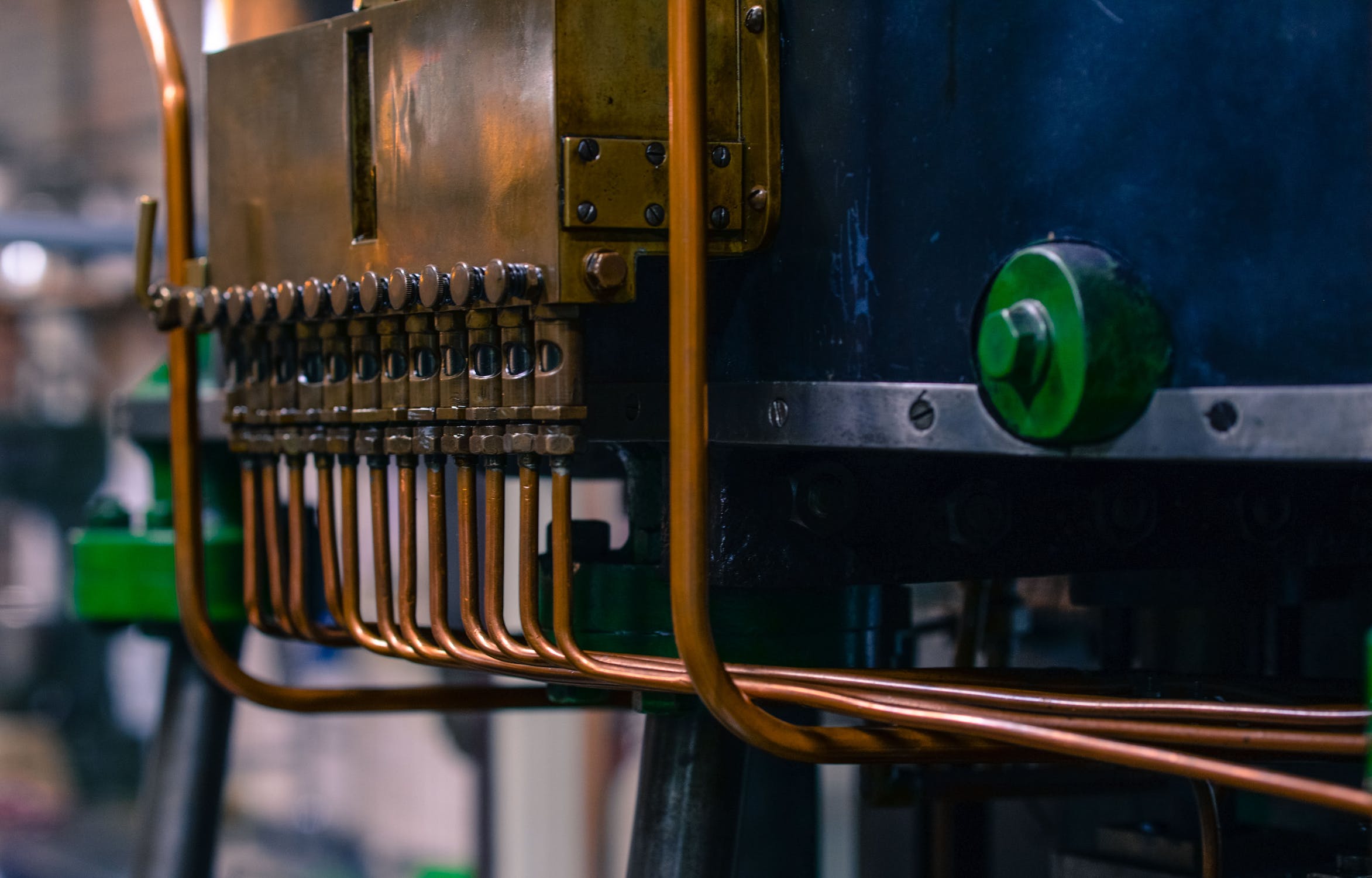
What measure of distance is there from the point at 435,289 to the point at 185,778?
103 cm

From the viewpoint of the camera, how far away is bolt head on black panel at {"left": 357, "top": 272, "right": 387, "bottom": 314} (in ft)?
3.81

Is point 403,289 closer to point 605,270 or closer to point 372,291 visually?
point 372,291

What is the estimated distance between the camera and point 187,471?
4.75 ft

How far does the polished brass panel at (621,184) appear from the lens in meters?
1.03

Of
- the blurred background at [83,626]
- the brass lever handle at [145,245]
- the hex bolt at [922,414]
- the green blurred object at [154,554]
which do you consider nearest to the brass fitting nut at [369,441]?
the brass lever handle at [145,245]

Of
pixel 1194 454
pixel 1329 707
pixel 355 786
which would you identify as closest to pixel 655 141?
pixel 1194 454

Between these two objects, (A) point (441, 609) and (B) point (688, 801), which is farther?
(B) point (688, 801)

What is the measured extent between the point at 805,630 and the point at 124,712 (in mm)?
4512

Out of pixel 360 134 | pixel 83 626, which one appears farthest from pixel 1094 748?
pixel 83 626

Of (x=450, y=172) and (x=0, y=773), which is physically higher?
(x=450, y=172)

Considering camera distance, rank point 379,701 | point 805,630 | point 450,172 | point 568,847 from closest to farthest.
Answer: point 450,172 < point 805,630 < point 379,701 < point 568,847

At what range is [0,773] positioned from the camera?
4852mm

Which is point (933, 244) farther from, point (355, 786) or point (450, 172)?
point (355, 786)

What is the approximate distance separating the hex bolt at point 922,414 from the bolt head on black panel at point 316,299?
1.69 feet
